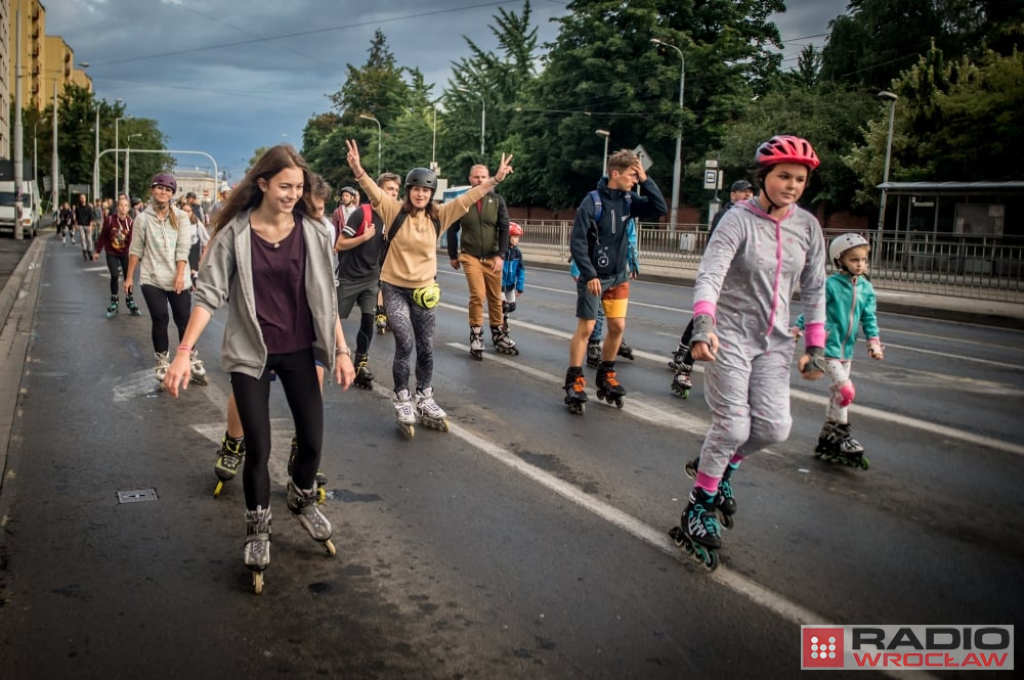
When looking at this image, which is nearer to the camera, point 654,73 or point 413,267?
point 413,267

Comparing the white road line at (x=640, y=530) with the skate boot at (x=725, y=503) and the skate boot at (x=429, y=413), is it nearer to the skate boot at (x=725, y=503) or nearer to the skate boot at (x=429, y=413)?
the skate boot at (x=429, y=413)

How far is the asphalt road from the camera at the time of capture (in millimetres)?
3525

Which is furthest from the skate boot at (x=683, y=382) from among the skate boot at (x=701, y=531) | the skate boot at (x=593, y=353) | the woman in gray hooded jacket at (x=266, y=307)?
the woman in gray hooded jacket at (x=266, y=307)

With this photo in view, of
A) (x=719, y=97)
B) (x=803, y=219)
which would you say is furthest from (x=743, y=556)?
(x=719, y=97)

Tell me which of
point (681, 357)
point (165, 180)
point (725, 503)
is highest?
point (165, 180)

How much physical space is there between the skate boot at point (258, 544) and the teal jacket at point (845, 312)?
12.3ft

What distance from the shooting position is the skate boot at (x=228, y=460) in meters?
5.37

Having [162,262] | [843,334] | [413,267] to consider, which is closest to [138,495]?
[413,267]

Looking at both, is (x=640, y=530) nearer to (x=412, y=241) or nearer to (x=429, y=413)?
(x=429, y=413)

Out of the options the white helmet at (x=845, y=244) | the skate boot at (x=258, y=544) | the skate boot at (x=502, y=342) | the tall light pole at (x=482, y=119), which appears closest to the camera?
the skate boot at (x=258, y=544)

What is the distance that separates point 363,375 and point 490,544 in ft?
14.2

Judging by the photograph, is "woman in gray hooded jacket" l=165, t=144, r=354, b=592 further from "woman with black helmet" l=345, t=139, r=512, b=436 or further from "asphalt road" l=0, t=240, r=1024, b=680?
"woman with black helmet" l=345, t=139, r=512, b=436

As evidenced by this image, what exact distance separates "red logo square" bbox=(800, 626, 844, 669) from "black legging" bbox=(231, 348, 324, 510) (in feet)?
7.36

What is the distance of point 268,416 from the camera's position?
13.4 ft
